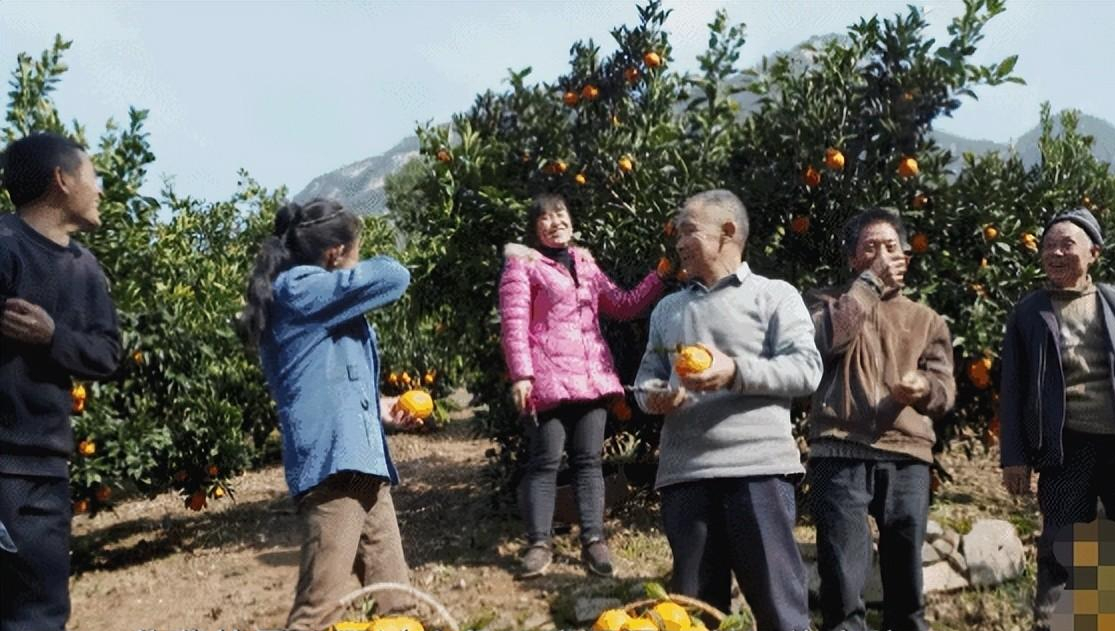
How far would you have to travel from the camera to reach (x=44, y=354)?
2.81 m

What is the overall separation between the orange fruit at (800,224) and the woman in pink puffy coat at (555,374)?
120 centimetres

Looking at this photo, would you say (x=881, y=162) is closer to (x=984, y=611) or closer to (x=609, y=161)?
(x=609, y=161)

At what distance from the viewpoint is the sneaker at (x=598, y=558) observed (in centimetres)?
435

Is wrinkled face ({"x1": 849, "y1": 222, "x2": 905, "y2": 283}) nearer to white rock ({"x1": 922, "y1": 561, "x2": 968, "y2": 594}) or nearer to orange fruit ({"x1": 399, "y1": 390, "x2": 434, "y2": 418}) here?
orange fruit ({"x1": 399, "y1": 390, "x2": 434, "y2": 418})

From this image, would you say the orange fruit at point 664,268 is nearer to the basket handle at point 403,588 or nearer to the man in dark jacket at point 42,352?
the man in dark jacket at point 42,352

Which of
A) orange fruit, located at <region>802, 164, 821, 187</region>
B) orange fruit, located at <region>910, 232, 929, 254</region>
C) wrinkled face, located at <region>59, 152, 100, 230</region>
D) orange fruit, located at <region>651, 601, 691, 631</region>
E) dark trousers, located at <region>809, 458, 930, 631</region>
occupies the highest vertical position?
orange fruit, located at <region>802, 164, 821, 187</region>

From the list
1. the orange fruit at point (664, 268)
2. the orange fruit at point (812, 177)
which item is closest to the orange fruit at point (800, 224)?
the orange fruit at point (812, 177)

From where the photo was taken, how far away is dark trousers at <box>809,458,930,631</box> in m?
3.45

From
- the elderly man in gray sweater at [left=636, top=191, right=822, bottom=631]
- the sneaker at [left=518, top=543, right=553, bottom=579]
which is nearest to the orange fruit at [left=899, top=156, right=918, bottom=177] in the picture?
the elderly man in gray sweater at [left=636, top=191, right=822, bottom=631]

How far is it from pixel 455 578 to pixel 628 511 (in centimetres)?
128

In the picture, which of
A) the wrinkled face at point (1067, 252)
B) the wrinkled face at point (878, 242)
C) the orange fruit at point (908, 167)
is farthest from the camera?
the orange fruit at point (908, 167)

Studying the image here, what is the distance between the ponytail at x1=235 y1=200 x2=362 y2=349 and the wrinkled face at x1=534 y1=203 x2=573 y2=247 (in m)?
1.23

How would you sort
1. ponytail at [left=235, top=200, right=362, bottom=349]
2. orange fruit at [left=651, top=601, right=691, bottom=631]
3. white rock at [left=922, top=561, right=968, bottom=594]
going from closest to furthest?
orange fruit at [left=651, top=601, right=691, bottom=631] < ponytail at [left=235, top=200, right=362, bottom=349] < white rock at [left=922, top=561, right=968, bottom=594]

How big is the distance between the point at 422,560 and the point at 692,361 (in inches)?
114
